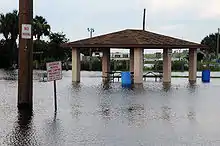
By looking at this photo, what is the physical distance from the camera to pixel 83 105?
16562mm

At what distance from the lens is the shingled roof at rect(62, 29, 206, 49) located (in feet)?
105

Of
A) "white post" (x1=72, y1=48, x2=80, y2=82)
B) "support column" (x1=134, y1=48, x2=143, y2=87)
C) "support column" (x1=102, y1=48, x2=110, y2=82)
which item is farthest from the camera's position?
"support column" (x1=102, y1=48, x2=110, y2=82)

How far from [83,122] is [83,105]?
4.25 metres

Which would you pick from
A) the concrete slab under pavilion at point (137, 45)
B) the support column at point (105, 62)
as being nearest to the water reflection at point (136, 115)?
the concrete slab under pavilion at point (137, 45)

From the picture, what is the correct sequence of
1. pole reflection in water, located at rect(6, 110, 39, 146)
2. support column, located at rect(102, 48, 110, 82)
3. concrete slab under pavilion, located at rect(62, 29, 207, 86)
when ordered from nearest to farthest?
pole reflection in water, located at rect(6, 110, 39, 146), concrete slab under pavilion, located at rect(62, 29, 207, 86), support column, located at rect(102, 48, 110, 82)

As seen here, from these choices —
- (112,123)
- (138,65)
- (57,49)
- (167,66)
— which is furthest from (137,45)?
(57,49)

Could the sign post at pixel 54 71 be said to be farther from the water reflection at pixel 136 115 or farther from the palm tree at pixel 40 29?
the palm tree at pixel 40 29

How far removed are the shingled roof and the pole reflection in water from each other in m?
19.3

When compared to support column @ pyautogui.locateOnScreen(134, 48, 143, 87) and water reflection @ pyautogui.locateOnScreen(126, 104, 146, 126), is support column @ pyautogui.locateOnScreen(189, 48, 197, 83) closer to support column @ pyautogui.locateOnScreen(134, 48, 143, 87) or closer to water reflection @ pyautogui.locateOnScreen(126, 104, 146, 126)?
support column @ pyautogui.locateOnScreen(134, 48, 143, 87)

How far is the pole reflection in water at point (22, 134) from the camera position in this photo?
30.9ft

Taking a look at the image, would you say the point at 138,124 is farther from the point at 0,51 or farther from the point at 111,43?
the point at 0,51

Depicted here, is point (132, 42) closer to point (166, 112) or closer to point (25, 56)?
point (25, 56)

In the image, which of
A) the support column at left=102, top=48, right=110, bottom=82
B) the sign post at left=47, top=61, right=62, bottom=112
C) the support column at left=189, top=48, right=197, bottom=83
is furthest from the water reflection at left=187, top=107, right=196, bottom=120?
the support column at left=102, top=48, right=110, bottom=82

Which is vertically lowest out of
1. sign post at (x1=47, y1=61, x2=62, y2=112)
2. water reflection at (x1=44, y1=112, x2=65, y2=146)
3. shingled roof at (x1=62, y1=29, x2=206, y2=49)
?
water reflection at (x1=44, y1=112, x2=65, y2=146)
